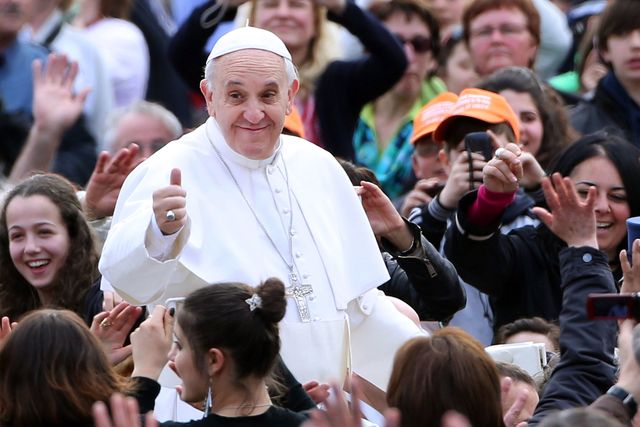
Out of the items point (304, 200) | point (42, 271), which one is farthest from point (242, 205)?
point (42, 271)

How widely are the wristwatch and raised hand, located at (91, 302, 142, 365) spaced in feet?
6.66

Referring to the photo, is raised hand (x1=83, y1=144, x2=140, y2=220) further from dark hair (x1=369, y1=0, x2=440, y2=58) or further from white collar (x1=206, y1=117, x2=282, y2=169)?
dark hair (x1=369, y1=0, x2=440, y2=58)

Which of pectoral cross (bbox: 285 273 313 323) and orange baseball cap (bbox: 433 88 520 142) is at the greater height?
orange baseball cap (bbox: 433 88 520 142)

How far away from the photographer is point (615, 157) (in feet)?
24.4

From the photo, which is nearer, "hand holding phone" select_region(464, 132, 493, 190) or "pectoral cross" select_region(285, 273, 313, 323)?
"pectoral cross" select_region(285, 273, 313, 323)

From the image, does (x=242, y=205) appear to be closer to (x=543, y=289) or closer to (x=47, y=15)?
(x=543, y=289)

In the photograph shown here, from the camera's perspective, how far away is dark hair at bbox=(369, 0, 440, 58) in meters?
9.90

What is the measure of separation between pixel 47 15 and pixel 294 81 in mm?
4632

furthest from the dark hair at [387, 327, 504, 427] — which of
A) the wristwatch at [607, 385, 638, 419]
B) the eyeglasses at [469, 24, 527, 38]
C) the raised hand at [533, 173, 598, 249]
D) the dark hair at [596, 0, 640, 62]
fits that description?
the eyeglasses at [469, 24, 527, 38]

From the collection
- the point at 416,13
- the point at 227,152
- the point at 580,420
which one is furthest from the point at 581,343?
the point at 416,13

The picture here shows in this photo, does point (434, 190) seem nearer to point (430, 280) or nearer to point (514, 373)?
point (430, 280)

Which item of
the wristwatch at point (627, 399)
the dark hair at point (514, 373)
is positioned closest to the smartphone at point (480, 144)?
the dark hair at point (514, 373)

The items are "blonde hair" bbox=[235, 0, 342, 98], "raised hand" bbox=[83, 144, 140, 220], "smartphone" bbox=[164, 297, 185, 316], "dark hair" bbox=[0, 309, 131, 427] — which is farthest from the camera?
"blonde hair" bbox=[235, 0, 342, 98]

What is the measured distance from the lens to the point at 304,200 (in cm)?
627
